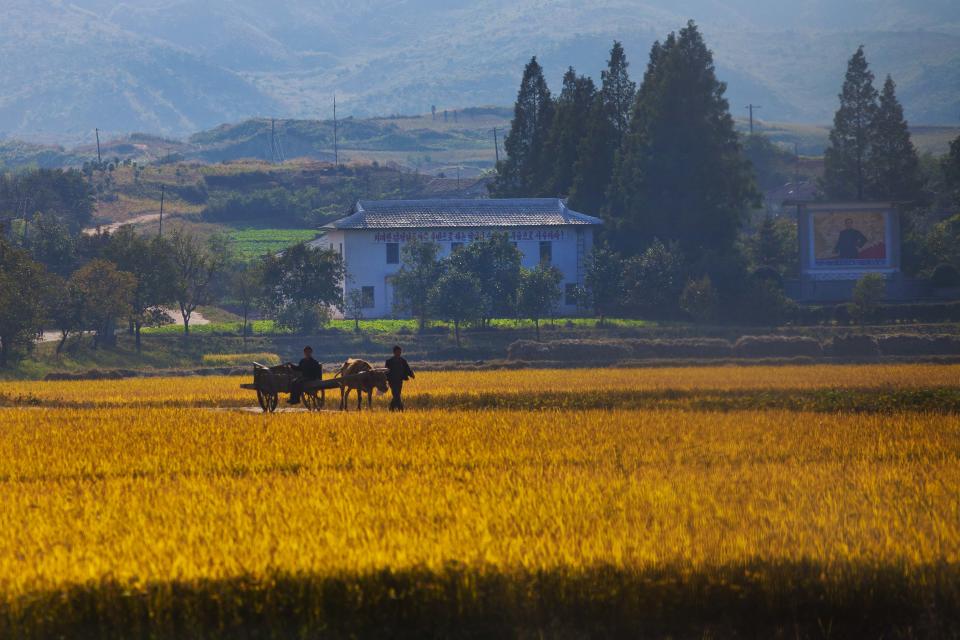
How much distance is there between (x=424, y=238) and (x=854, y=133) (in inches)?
1126

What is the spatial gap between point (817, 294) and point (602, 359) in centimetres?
2283

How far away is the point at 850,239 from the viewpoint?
7625 centimetres

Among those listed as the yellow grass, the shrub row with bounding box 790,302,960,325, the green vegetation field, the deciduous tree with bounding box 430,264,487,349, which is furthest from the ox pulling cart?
the green vegetation field

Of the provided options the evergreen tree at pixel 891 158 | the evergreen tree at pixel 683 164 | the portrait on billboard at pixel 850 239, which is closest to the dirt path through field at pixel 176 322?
the evergreen tree at pixel 683 164

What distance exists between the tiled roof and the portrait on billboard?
13576mm

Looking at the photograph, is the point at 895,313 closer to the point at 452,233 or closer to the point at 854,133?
the point at 854,133

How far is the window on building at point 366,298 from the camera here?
7811cm

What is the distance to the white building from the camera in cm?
8238

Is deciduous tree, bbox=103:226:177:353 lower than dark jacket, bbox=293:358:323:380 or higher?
higher

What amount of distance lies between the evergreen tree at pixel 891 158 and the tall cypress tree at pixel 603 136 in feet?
51.3

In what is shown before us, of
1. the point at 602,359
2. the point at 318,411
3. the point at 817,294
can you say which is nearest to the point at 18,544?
the point at 318,411

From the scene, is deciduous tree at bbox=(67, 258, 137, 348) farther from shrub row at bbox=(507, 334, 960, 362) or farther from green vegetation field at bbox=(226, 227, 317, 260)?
green vegetation field at bbox=(226, 227, 317, 260)

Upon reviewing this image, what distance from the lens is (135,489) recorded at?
16609 mm

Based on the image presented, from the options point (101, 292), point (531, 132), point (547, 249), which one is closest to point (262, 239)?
point (531, 132)
